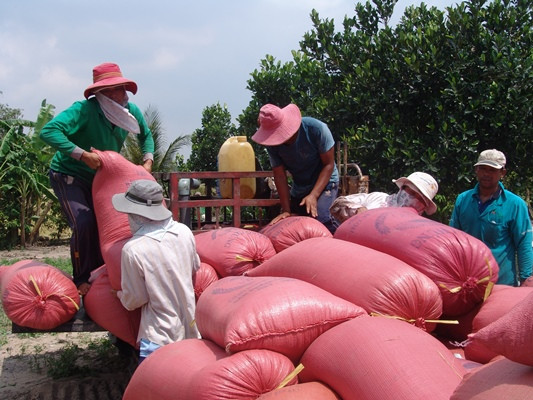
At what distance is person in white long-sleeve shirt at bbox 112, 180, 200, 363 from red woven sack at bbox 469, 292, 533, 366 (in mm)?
1783

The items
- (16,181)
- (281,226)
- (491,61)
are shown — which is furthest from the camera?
(16,181)

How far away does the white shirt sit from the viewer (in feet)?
9.20

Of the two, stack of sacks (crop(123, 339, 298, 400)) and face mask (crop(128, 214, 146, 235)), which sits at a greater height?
face mask (crop(128, 214, 146, 235))

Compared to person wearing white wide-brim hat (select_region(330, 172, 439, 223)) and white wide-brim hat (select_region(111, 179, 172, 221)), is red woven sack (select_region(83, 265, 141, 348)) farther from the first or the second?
person wearing white wide-brim hat (select_region(330, 172, 439, 223))

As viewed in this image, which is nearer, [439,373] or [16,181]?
[439,373]

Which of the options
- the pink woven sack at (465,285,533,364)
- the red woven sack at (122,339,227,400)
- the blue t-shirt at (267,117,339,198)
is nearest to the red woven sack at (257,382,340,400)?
the red woven sack at (122,339,227,400)

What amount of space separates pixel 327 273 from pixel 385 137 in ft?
16.9

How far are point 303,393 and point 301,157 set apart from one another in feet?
8.36

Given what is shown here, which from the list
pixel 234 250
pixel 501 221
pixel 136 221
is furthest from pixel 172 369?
pixel 501 221

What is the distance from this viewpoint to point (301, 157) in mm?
4109

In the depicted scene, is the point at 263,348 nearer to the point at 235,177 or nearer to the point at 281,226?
the point at 281,226

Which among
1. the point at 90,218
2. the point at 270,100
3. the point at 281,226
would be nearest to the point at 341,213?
the point at 281,226

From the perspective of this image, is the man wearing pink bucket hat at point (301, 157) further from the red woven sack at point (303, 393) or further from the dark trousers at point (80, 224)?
the red woven sack at point (303, 393)

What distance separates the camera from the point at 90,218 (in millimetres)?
3557
